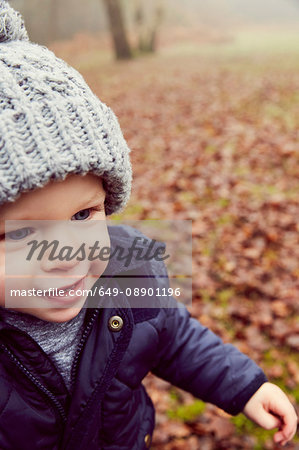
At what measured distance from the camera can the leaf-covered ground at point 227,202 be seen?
8.89 feet

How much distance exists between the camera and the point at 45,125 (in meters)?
1.13

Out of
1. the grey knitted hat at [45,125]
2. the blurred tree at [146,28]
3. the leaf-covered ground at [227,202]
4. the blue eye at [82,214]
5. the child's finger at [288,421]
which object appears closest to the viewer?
the grey knitted hat at [45,125]

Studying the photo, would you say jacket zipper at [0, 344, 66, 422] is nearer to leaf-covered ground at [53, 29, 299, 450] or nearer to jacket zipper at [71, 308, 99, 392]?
jacket zipper at [71, 308, 99, 392]

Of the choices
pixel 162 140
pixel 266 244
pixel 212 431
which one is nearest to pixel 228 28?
pixel 162 140

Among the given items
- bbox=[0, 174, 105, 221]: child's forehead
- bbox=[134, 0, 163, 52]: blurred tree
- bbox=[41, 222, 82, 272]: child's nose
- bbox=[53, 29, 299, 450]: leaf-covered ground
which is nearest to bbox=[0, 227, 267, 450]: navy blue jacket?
bbox=[41, 222, 82, 272]: child's nose

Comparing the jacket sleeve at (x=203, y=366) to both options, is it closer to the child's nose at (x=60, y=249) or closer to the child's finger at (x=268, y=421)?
the child's finger at (x=268, y=421)

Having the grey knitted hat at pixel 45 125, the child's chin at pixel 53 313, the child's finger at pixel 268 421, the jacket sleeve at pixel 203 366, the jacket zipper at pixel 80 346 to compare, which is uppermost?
the grey knitted hat at pixel 45 125

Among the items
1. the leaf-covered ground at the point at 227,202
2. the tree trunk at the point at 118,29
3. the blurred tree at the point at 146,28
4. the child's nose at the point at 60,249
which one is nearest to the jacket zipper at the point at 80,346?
the child's nose at the point at 60,249

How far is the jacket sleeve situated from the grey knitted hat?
754 millimetres

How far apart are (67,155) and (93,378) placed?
0.77m

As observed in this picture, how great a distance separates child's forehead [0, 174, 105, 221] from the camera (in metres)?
1.12

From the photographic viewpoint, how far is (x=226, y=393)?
1.74 meters

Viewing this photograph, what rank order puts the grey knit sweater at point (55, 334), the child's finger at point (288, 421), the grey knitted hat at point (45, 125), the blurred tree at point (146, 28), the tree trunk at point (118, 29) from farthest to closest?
1. the blurred tree at point (146, 28)
2. the tree trunk at point (118, 29)
3. the child's finger at point (288, 421)
4. the grey knit sweater at point (55, 334)
5. the grey knitted hat at point (45, 125)

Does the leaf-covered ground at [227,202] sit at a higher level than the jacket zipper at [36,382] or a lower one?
lower
